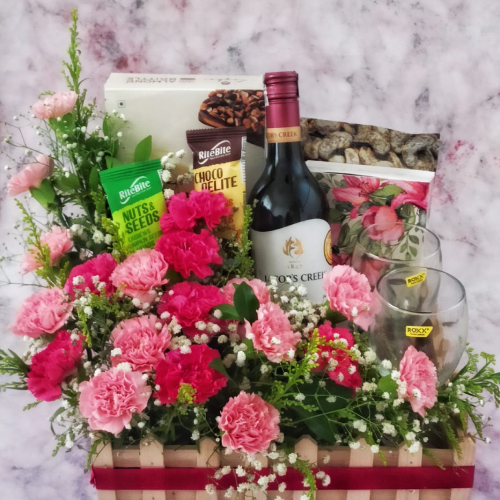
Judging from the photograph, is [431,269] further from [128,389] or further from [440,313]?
[128,389]

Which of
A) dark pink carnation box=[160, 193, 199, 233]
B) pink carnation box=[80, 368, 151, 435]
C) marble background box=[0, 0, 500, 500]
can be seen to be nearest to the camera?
pink carnation box=[80, 368, 151, 435]

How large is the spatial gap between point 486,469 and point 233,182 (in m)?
0.79

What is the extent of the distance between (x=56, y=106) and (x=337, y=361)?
659mm

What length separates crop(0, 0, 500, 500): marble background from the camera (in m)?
1.31

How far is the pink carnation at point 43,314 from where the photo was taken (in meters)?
0.83

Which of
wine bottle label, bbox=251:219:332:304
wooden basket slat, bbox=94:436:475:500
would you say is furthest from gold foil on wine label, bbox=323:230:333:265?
wooden basket slat, bbox=94:436:475:500

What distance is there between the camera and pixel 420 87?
136 cm

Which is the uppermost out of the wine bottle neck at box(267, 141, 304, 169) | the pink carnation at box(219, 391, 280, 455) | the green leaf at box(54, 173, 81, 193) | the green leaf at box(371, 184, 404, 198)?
the wine bottle neck at box(267, 141, 304, 169)

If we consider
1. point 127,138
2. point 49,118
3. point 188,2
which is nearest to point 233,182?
point 127,138

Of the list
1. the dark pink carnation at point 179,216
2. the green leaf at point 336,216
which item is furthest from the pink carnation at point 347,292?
the green leaf at point 336,216

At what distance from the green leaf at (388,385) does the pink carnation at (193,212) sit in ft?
1.15

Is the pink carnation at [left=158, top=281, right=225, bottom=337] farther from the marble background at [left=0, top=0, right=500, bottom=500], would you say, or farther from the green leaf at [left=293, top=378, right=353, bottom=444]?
the marble background at [left=0, top=0, right=500, bottom=500]

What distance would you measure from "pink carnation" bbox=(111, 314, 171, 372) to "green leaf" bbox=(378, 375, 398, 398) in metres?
0.29

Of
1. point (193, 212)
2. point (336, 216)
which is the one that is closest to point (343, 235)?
point (336, 216)
